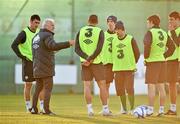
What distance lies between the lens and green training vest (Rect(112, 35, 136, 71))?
7.49 metres

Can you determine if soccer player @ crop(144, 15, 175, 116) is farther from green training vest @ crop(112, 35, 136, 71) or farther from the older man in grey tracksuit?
the older man in grey tracksuit

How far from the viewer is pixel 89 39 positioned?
7.18 meters

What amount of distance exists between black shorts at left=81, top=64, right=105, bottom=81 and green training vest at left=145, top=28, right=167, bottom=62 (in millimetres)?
585

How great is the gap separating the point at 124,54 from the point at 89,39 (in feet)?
1.94

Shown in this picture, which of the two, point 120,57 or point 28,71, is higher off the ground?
point 120,57

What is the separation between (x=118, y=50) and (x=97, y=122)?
1.36 m

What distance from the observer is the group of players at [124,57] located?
7.19 m

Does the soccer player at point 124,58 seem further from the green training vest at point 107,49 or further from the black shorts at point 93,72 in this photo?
the black shorts at point 93,72

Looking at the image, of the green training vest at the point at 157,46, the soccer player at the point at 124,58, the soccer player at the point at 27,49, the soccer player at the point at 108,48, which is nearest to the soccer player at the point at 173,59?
the green training vest at the point at 157,46

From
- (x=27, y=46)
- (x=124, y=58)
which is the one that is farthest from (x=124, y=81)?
(x=27, y=46)

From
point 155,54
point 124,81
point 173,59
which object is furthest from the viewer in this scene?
point 124,81

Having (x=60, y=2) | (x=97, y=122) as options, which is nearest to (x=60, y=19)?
(x=60, y=2)

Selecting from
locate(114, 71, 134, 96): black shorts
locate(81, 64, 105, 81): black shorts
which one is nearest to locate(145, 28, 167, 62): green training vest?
locate(114, 71, 134, 96): black shorts

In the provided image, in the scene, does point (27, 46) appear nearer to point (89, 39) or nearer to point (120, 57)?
point (89, 39)
